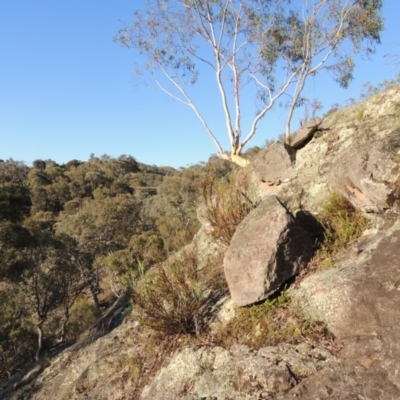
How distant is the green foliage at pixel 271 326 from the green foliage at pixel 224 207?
55.5 inches

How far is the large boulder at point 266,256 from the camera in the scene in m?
3.85

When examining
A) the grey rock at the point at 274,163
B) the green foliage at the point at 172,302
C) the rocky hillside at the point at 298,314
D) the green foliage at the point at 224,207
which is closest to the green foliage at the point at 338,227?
the rocky hillside at the point at 298,314

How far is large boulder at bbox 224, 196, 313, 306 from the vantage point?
3.85m

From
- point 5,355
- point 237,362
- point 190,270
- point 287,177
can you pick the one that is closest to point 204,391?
point 237,362

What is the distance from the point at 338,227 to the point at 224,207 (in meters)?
1.55

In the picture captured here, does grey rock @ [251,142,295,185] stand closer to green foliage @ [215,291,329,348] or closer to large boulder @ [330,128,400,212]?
large boulder @ [330,128,400,212]

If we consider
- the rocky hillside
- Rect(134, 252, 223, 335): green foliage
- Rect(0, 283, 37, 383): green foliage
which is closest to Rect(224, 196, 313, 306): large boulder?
the rocky hillside

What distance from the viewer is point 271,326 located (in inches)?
139

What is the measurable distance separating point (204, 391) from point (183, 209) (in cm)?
3064

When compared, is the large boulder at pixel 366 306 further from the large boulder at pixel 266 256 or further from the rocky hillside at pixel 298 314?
the large boulder at pixel 266 256

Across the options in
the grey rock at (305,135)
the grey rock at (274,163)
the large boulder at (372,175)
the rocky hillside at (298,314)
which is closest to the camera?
the rocky hillside at (298,314)

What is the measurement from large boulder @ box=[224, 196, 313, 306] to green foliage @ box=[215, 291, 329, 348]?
12cm

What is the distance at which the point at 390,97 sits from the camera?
19.1 ft

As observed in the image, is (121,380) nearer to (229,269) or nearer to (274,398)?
(229,269)
